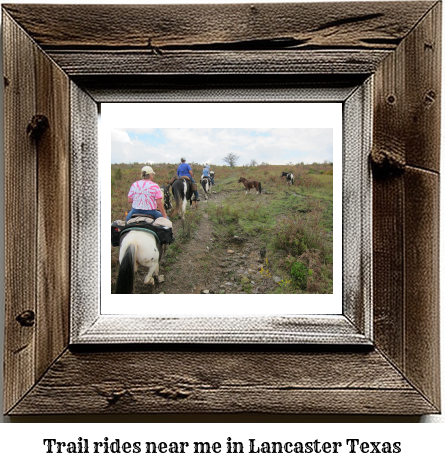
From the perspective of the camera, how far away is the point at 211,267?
84 cm

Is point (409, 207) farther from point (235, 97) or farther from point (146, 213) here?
point (146, 213)

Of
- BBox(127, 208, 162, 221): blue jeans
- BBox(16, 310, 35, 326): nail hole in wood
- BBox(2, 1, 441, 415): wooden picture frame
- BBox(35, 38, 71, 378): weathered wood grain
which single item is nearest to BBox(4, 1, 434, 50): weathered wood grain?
BBox(2, 1, 441, 415): wooden picture frame

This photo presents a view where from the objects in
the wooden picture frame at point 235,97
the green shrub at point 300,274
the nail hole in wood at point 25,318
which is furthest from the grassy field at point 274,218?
the nail hole in wood at point 25,318

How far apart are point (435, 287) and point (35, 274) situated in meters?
0.91

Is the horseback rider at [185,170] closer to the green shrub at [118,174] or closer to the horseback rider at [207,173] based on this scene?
the horseback rider at [207,173]

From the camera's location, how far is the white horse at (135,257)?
83 cm

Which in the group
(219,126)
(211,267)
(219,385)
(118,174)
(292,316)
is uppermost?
(219,126)

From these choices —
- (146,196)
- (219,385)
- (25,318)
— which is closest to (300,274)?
(219,385)

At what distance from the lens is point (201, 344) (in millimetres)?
768

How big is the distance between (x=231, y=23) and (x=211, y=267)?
57cm

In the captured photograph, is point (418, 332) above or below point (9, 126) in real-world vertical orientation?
below
